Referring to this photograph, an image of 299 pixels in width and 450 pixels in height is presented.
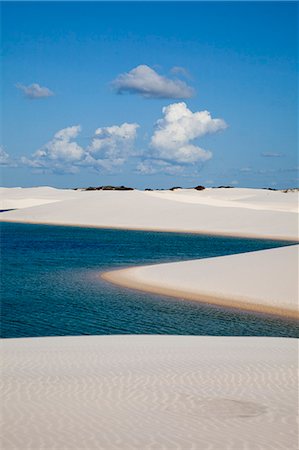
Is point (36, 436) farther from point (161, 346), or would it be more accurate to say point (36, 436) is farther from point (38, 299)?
point (38, 299)

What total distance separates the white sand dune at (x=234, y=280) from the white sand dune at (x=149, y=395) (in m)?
7.13

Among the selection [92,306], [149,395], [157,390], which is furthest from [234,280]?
[149,395]

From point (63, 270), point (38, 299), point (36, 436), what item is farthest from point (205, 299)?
point (36, 436)

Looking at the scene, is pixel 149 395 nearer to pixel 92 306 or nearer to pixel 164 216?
pixel 92 306

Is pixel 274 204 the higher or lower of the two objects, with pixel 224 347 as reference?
higher

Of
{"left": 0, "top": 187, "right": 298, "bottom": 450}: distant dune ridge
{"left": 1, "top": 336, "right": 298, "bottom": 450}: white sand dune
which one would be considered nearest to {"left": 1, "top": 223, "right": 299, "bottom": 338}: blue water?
{"left": 0, "top": 187, "right": 298, "bottom": 450}: distant dune ridge

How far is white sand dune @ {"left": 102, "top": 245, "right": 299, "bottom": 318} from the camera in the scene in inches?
886

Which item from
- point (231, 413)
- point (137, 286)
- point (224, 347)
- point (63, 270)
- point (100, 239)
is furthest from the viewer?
point (100, 239)

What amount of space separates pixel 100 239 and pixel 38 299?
1177 inches

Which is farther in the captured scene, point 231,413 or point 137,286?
point 137,286

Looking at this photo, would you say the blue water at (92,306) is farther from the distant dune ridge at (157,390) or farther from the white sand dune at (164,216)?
the white sand dune at (164,216)

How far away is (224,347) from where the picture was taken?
14.7 m

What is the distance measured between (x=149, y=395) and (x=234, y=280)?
1580cm

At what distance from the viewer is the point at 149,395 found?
1010 centimetres
